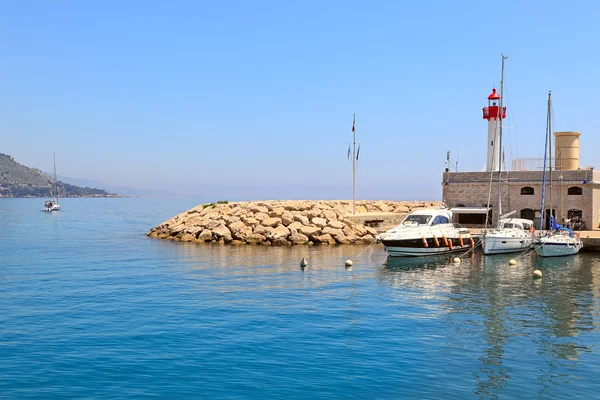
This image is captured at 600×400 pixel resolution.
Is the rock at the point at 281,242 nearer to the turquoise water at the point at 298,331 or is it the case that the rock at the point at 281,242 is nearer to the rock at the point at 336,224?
the rock at the point at 336,224

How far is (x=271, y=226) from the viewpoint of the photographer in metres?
45.7

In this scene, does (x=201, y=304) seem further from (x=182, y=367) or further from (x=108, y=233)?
(x=108, y=233)

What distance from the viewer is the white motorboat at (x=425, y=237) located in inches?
1387

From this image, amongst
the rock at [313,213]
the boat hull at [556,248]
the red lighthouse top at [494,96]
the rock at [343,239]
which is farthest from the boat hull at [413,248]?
Result: the red lighthouse top at [494,96]

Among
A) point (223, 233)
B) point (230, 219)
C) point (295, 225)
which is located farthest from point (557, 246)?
point (230, 219)

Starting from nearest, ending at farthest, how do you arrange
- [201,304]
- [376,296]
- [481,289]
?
[201,304]
[376,296]
[481,289]

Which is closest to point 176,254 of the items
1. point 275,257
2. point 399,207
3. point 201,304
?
point 275,257

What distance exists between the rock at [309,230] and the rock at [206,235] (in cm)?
736

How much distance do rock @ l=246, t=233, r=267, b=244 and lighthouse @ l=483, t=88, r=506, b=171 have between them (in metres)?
19.4

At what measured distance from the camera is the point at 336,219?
155 feet

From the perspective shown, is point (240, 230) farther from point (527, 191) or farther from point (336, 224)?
point (527, 191)

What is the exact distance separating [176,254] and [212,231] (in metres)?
8.24

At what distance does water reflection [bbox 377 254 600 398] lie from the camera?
50.0ft

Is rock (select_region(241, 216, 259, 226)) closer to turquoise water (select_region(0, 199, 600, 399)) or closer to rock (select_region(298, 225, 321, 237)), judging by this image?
rock (select_region(298, 225, 321, 237))
